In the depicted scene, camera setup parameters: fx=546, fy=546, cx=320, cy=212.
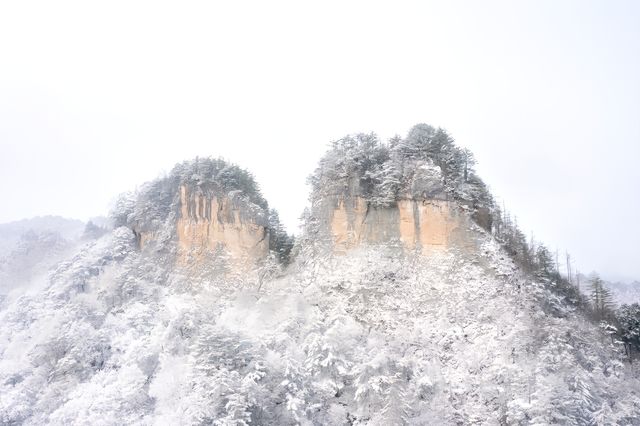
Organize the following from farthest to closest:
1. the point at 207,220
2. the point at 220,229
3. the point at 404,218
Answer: the point at 207,220 → the point at 220,229 → the point at 404,218

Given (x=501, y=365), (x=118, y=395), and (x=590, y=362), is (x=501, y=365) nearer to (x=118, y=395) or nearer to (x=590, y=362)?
(x=590, y=362)

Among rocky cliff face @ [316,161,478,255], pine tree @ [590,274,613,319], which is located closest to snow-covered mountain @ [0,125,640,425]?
rocky cliff face @ [316,161,478,255]

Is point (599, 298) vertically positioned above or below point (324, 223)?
below

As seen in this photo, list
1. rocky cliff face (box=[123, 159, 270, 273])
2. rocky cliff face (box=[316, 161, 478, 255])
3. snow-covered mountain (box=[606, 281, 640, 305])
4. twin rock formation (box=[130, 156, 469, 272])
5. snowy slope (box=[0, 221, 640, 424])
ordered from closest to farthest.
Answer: snowy slope (box=[0, 221, 640, 424])
rocky cliff face (box=[316, 161, 478, 255])
twin rock formation (box=[130, 156, 469, 272])
rocky cliff face (box=[123, 159, 270, 273])
snow-covered mountain (box=[606, 281, 640, 305])

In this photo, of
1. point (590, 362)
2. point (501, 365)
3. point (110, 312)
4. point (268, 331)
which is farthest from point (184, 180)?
point (590, 362)

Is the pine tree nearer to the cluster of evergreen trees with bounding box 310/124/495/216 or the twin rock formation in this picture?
the cluster of evergreen trees with bounding box 310/124/495/216

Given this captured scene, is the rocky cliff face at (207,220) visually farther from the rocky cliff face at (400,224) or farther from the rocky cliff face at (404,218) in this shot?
the rocky cliff face at (400,224)

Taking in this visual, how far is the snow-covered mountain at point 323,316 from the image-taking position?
29781 mm

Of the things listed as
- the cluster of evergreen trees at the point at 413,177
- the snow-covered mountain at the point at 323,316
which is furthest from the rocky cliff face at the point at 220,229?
the cluster of evergreen trees at the point at 413,177

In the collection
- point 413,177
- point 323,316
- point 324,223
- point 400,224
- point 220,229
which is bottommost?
point 323,316

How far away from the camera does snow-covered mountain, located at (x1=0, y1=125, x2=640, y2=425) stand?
97.7ft

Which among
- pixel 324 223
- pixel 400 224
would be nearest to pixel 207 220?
pixel 324 223

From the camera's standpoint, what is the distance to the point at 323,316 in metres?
35.3

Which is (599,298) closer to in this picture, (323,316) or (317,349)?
(323,316)
